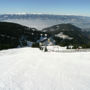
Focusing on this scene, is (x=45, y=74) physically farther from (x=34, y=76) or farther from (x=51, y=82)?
(x=51, y=82)

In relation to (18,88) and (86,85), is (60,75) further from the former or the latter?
(18,88)

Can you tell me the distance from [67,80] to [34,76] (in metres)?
2.37

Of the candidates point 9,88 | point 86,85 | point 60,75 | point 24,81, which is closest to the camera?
point 9,88

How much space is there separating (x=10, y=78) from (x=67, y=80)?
3.81m

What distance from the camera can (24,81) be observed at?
8.26 meters

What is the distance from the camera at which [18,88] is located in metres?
7.18

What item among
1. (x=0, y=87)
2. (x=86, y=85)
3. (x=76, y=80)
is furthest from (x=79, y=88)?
(x=0, y=87)

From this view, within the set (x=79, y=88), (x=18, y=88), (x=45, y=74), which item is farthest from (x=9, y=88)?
(x=79, y=88)

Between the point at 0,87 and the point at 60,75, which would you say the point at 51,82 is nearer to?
the point at 60,75

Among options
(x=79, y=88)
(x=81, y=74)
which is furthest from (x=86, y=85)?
(x=81, y=74)

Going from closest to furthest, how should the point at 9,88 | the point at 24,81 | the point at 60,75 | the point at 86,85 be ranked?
the point at 9,88
the point at 86,85
the point at 24,81
the point at 60,75

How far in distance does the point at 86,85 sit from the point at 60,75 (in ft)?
6.95

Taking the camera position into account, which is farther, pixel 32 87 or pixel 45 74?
pixel 45 74

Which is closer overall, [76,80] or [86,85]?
[86,85]
